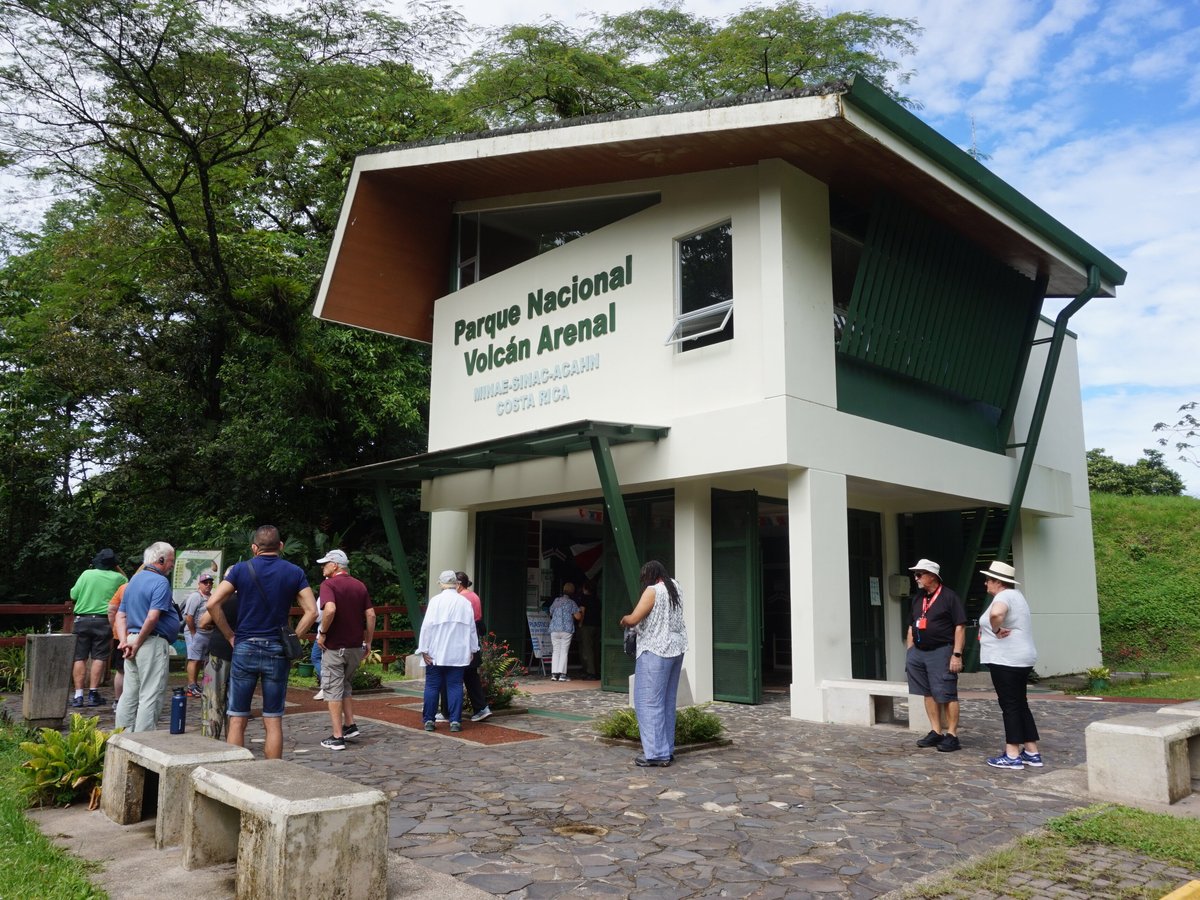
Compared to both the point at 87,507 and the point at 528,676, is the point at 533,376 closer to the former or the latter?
the point at 528,676

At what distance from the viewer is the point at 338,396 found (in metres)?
20.4

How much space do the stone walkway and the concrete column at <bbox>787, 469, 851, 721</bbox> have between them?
665 millimetres

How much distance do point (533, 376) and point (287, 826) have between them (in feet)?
34.4

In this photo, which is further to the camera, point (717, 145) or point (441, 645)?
Answer: point (717, 145)

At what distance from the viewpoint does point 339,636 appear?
8.55 m

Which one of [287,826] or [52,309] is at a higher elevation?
[52,309]

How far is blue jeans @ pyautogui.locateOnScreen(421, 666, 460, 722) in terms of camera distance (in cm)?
948

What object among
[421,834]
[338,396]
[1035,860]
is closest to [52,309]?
[338,396]

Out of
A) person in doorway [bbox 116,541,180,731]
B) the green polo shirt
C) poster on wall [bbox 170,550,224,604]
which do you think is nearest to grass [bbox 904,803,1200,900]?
person in doorway [bbox 116,541,180,731]

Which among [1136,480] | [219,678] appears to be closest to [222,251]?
[219,678]

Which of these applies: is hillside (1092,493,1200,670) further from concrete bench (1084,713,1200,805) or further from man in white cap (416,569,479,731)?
man in white cap (416,569,479,731)

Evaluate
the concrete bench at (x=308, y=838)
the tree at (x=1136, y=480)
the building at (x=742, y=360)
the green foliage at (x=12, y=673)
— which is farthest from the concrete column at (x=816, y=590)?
the tree at (x=1136, y=480)

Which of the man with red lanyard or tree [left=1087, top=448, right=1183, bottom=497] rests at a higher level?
tree [left=1087, top=448, right=1183, bottom=497]

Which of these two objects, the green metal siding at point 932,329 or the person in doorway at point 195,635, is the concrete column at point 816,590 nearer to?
the green metal siding at point 932,329
